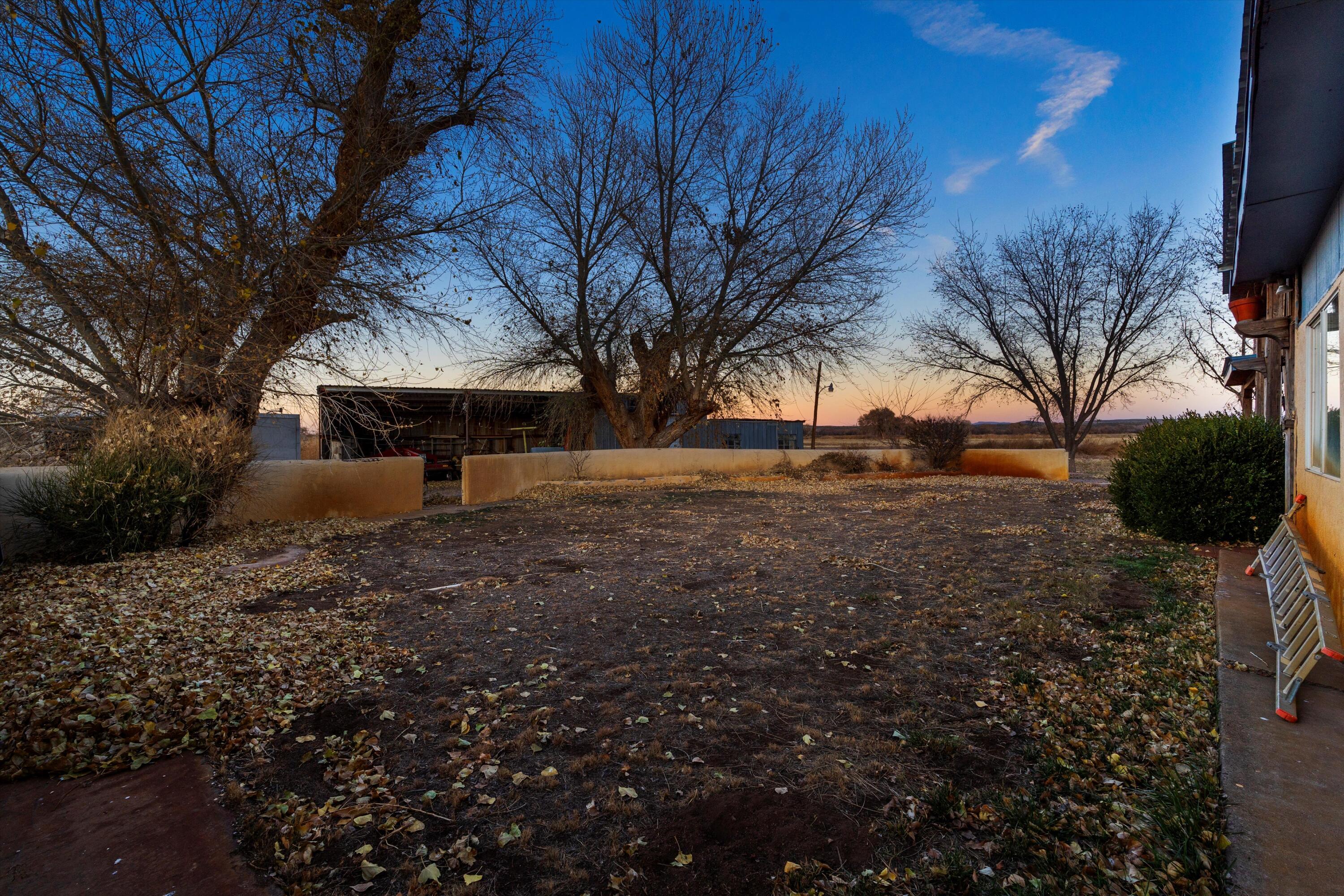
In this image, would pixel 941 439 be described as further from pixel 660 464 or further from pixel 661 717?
pixel 661 717

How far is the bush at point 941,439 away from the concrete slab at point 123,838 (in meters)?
19.2

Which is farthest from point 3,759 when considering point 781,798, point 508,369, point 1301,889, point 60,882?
point 508,369

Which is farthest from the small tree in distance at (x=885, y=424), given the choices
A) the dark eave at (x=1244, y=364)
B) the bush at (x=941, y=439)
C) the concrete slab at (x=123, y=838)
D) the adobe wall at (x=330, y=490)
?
the concrete slab at (x=123, y=838)

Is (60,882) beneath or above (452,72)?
beneath

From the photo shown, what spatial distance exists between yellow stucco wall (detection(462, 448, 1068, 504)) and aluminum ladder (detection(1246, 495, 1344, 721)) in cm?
1073

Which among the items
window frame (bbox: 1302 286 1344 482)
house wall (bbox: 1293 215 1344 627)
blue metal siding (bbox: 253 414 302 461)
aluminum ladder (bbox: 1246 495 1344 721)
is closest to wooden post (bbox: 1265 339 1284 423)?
house wall (bbox: 1293 215 1344 627)

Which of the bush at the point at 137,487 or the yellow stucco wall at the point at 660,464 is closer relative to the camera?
the bush at the point at 137,487

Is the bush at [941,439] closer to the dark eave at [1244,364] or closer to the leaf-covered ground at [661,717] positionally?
the dark eave at [1244,364]

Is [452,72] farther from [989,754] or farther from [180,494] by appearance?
[989,754]

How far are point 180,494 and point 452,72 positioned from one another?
19.9 feet

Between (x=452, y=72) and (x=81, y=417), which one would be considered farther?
(x=452, y=72)

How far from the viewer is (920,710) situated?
3070 mm

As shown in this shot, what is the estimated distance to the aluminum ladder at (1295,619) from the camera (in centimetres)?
286

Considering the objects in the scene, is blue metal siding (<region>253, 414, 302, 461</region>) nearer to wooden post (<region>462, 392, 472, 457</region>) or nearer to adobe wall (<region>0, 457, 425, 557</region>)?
wooden post (<region>462, 392, 472, 457</region>)
